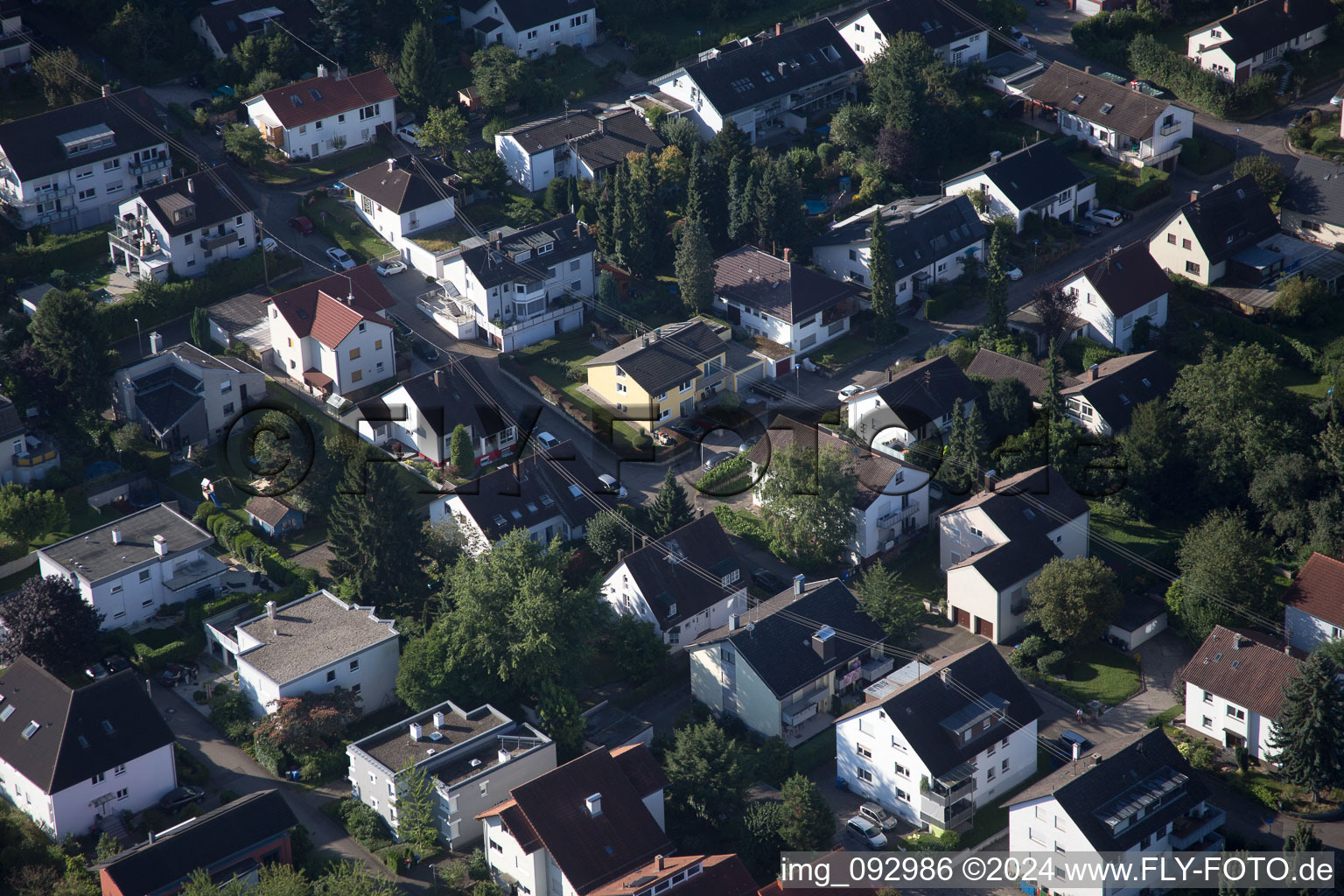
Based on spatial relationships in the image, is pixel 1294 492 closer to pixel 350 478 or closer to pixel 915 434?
pixel 915 434

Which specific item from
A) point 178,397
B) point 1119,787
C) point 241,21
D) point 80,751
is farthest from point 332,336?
point 1119,787

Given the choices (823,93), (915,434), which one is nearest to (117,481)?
(915,434)

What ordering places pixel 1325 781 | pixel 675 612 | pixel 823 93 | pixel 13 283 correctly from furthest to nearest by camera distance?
pixel 823 93 → pixel 13 283 → pixel 675 612 → pixel 1325 781

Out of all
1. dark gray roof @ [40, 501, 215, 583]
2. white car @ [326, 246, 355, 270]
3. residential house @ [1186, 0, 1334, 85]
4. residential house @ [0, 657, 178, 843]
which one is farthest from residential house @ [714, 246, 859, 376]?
residential house @ [0, 657, 178, 843]

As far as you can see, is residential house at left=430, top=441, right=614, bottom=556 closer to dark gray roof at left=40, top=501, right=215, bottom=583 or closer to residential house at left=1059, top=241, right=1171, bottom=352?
dark gray roof at left=40, top=501, right=215, bottom=583

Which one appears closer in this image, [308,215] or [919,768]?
[919,768]

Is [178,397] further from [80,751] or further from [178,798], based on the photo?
[178,798]

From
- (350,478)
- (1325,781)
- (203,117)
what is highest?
(203,117)

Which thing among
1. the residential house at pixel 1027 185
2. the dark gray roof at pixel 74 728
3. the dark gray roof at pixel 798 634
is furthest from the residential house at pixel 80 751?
the residential house at pixel 1027 185

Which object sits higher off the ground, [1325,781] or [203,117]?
[203,117]
